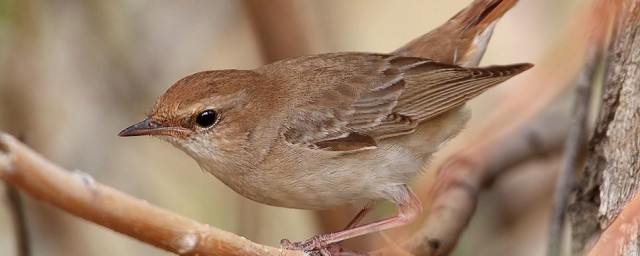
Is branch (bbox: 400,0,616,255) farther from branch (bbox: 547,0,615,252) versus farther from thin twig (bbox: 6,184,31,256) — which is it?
thin twig (bbox: 6,184,31,256)

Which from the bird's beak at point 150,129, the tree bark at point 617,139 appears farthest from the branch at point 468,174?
the bird's beak at point 150,129

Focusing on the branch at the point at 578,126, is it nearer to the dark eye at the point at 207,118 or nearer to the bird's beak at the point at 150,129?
the dark eye at the point at 207,118

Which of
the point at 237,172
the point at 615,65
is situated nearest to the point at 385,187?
the point at 237,172

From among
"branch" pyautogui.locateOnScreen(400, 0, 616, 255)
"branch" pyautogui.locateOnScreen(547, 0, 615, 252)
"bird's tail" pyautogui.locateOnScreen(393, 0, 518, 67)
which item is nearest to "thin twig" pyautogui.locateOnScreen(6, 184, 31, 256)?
"branch" pyautogui.locateOnScreen(400, 0, 616, 255)

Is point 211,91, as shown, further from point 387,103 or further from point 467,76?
point 467,76

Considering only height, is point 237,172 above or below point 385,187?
above

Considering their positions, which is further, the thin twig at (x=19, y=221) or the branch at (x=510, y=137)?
the branch at (x=510, y=137)
